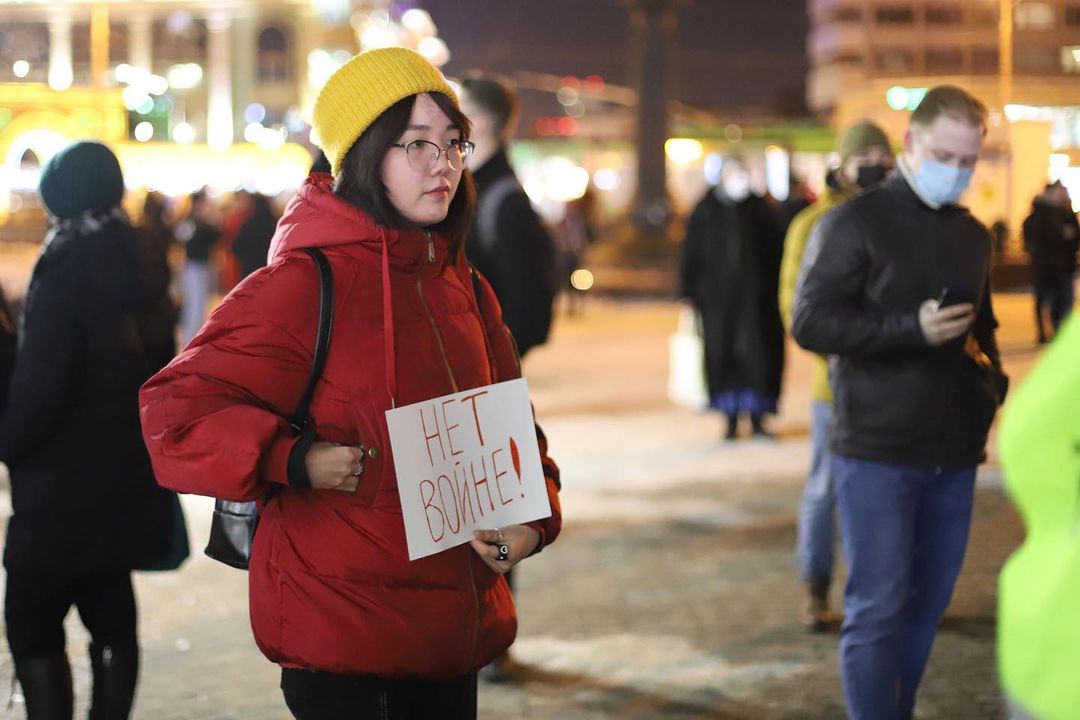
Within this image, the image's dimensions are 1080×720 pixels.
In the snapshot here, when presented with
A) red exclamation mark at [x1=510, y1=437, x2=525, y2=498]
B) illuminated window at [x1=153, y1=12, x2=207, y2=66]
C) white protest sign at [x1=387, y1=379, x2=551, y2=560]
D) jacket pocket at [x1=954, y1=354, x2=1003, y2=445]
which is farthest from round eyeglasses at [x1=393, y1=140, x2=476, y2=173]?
illuminated window at [x1=153, y1=12, x2=207, y2=66]

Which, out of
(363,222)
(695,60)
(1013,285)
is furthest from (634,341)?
(695,60)

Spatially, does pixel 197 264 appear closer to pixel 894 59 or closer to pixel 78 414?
pixel 78 414

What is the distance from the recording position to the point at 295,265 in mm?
2764

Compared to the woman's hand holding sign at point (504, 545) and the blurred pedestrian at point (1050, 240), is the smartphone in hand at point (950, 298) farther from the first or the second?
the woman's hand holding sign at point (504, 545)

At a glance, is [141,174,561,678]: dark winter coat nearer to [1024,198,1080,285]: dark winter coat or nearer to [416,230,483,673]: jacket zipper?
[416,230,483,673]: jacket zipper

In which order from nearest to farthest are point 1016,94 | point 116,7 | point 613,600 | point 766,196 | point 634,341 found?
point 613,600 → point 1016,94 → point 766,196 → point 634,341 → point 116,7

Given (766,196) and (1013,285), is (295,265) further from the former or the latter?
(766,196)

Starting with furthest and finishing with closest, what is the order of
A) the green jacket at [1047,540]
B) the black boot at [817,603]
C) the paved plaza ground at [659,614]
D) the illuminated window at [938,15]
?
the illuminated window at [938,15]
the black boot at [817,603]
the paved plaza ground at [659,614]
the green jacket at [1047,540]

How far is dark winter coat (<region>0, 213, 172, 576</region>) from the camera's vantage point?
3859mm

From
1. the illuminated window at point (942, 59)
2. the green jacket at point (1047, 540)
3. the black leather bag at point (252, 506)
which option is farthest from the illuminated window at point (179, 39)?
the green jacket at point (1047, 540)

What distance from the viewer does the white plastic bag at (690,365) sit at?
36.7 feet

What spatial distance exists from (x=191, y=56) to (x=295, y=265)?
68663 millimetres

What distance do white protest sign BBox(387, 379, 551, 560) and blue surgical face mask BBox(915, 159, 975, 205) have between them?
5.67ft

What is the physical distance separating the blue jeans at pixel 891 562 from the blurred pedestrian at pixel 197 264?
1329 centimetres
